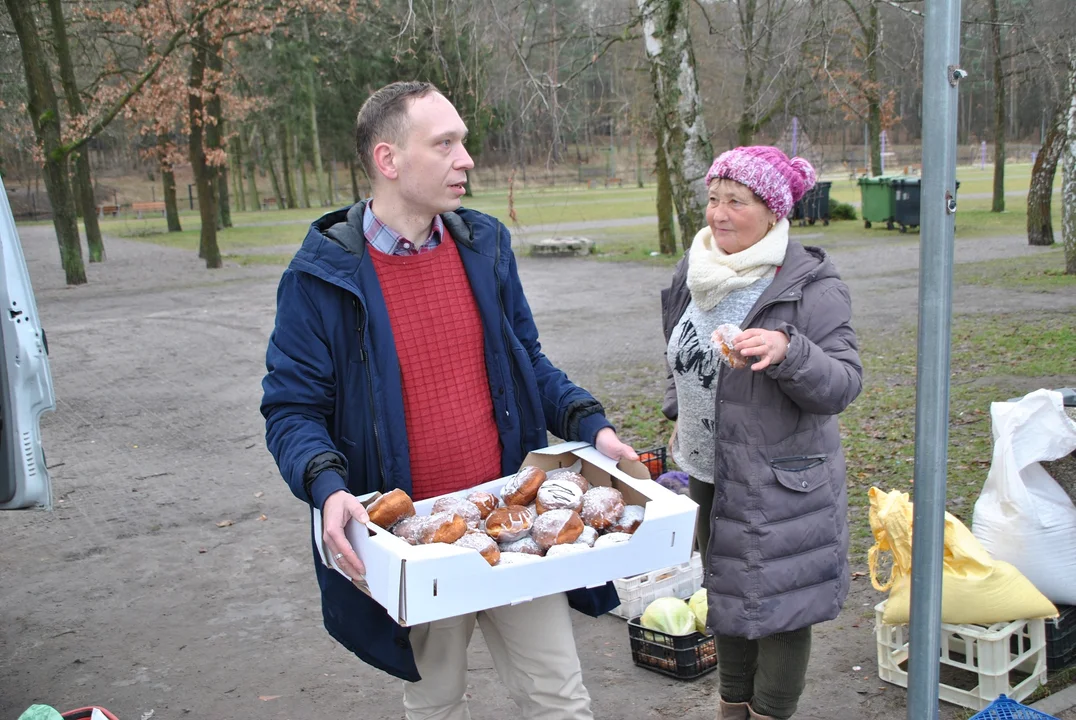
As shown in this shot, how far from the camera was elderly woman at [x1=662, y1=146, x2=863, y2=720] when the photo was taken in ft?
9.36

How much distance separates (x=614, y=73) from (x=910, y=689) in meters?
10.7

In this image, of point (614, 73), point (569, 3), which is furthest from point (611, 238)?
point (569, 3)

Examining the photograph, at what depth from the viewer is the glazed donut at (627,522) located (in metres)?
2.46

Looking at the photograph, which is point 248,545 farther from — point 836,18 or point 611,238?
point 611,238

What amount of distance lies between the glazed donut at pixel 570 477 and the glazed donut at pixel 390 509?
1.43 ft

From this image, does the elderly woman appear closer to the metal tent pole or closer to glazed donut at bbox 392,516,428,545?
the metal tent pole

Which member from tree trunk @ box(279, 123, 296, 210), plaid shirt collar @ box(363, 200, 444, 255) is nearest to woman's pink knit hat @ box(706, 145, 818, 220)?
plaid shirt collar @ box(363, 200, 444, 255)

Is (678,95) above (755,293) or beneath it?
→ above

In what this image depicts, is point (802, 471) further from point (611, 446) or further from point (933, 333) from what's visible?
point (933, 333)

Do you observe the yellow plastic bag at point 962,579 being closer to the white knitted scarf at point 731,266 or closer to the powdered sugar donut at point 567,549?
the white knitted scarf at point 731,266

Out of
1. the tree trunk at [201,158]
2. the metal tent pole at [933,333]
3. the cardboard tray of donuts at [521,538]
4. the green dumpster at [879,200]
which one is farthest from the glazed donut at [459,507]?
the green dumpster at [879,200]

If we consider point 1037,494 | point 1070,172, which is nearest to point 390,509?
point 1037,494

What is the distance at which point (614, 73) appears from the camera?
12.2 m

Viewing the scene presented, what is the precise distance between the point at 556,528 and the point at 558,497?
6.2 inches
